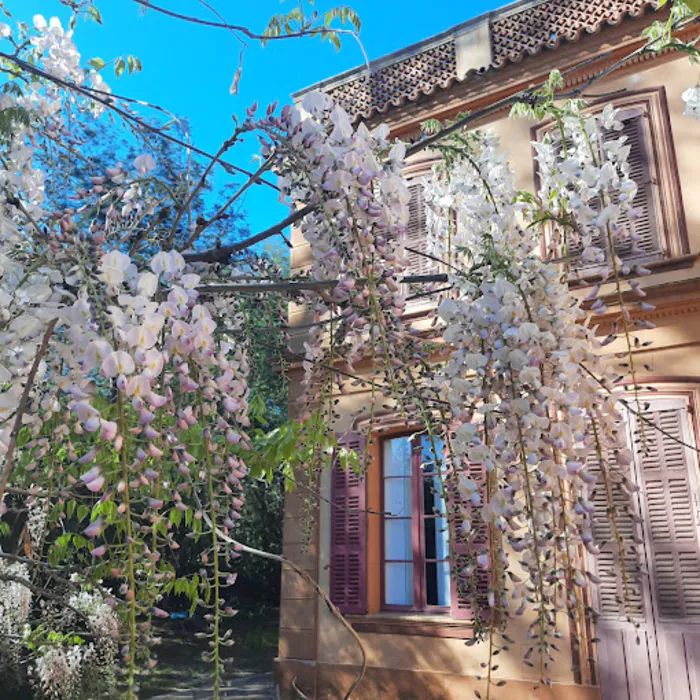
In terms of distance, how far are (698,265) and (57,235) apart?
447 centimetres

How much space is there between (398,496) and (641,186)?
3.00m

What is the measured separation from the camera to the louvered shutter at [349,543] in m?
5.41

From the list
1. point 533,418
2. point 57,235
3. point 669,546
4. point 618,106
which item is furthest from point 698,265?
point 57,235

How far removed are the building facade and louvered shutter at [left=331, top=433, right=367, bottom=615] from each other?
1 centimetres

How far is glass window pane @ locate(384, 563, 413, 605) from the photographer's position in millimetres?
5406

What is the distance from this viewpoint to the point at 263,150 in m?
1.85

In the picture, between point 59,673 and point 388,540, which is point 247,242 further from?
point 59,673

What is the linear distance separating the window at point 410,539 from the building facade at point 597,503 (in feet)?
0.04

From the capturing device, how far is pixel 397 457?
5.74m

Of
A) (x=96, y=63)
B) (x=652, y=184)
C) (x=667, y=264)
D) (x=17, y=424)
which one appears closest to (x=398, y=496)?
(x=667, y=264)

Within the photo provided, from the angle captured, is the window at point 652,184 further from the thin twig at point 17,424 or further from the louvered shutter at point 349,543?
the thin twig at point 17,424

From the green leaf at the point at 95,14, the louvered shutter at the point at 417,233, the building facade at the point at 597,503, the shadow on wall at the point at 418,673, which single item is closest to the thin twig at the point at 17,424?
the green leaf at the point at 95,14

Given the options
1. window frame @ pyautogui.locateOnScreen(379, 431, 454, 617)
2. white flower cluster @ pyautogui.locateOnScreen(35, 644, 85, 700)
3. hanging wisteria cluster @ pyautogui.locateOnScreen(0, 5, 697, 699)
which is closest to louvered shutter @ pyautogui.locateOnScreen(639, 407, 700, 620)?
window frame @ pyautogui.locateOnScreen(379, 431, 454, 617)

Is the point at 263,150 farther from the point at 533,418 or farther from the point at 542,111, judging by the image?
the point at 533,418
